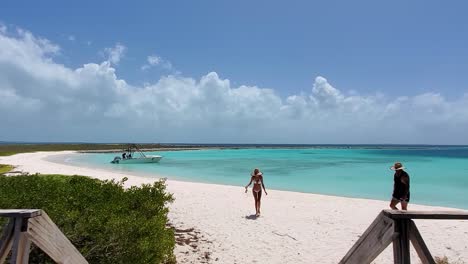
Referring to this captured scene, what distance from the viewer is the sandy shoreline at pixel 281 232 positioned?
812 cm

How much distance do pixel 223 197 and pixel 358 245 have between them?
14658mm

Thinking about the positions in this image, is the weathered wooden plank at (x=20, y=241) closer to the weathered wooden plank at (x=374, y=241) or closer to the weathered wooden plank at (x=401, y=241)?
the weathered wooden plank at (x=374, y=241)

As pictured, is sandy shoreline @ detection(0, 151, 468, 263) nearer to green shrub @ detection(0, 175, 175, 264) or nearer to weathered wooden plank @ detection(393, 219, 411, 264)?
green shrub @ detection(0, 175, 175, 264)

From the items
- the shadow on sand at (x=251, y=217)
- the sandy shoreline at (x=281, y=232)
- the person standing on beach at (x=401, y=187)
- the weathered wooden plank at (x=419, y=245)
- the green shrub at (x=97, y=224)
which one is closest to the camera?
the weathered wooden plank at (x=419, y=245)

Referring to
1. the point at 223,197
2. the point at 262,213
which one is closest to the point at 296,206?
the point at 262,213

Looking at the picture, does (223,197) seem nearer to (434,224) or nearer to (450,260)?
(434,224)

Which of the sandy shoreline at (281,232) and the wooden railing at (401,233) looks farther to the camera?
the sandy shoreline at (281,232)

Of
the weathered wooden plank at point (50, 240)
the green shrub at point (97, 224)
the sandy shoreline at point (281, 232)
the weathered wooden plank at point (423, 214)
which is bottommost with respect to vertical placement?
the sandy shoreline at point (281, 232)

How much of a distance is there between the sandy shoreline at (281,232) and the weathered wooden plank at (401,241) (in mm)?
5660

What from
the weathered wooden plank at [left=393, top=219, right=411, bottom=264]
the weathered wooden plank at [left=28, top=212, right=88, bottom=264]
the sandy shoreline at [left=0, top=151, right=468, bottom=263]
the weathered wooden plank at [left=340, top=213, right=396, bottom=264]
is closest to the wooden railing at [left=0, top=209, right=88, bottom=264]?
the weathered wooden plank at [left=28, top=212, right=88, bottom=264]

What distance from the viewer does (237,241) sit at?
9227 mm

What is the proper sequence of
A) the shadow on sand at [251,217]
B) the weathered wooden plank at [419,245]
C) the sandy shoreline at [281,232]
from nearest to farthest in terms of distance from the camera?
the weathered wooden plank at [419,245]
the sandy shoreline at [281,232]
the shadow on sand at [251,217]

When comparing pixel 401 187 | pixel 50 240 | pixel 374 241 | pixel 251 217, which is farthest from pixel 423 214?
pixel 251 217

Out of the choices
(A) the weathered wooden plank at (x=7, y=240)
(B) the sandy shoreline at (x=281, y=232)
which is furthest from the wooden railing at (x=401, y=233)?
(B) the sandy shoreline at (x=281, y=232)
